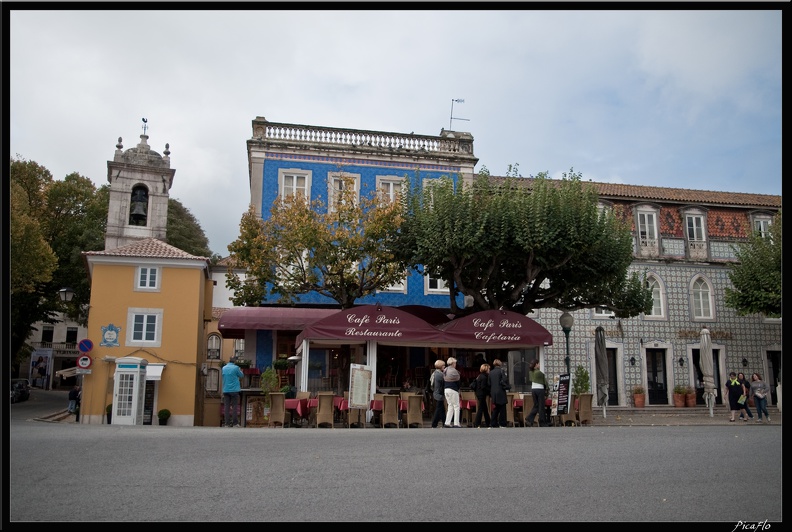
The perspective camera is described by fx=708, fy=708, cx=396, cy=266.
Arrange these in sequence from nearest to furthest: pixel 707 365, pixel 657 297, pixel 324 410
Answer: pixel 324 410
pixel 707 365
pixel 657 297

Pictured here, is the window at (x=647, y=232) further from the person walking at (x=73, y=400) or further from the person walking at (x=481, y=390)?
the person walking at (x=73, y=400)

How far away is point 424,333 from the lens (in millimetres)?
17844

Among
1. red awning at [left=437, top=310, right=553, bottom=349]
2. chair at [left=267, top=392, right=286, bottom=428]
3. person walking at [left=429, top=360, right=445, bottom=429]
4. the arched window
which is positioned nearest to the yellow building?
the arched window

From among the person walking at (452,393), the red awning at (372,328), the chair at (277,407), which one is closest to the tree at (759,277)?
the red awning at (372,328)

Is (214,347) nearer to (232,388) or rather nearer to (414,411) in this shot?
(232,388)

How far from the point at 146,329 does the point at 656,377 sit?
20.5m

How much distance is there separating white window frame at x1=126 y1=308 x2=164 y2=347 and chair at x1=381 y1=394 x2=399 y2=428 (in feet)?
44.1

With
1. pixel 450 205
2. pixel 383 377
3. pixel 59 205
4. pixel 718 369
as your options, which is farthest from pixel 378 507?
pixel 59 205

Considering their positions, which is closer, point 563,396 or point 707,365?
point 563,396

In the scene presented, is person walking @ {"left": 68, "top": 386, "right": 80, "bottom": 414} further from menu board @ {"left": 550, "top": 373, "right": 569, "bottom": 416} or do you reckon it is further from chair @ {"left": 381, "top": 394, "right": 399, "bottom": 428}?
menu board @ {"left": 550, "top": 373, "right": 569, "bottom": 416}

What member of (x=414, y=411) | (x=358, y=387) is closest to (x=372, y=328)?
(x=358, y=387)

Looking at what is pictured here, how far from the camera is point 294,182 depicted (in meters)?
27.0
